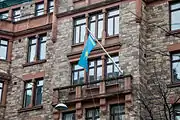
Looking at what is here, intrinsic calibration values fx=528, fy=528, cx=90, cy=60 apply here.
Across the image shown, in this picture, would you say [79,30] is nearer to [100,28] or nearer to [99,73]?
[100,28]

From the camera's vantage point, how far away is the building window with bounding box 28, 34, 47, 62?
36906 mm

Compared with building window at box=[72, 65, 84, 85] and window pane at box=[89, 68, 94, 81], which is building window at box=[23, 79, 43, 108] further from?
window pane at box=[89, 68, 94, 81]

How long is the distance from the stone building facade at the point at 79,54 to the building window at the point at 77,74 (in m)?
0.04

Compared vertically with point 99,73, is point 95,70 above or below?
above

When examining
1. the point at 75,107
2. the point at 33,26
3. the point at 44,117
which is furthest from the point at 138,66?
the point at 33,26

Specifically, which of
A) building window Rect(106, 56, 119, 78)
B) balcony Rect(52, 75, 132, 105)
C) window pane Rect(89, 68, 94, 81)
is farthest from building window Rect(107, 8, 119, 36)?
balcony Rect(52, 75, 132, 105)

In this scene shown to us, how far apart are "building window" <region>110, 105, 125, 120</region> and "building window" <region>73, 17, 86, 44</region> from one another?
18.1ft

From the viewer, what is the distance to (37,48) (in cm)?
3716

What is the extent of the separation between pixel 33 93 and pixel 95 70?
552 cm

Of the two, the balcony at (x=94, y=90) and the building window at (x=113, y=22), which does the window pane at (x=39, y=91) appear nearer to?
the balcony at (x=94, y=90)

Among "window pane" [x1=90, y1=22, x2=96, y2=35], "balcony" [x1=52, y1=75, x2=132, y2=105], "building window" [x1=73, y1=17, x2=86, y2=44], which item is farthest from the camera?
"building window" [x1=73, y1=17, x2=86, y2=44]

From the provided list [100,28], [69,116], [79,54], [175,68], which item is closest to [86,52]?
[79,54]

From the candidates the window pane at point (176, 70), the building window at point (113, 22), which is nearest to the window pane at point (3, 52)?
the building window at point (113, 22)

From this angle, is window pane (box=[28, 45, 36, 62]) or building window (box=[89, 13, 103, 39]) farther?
window pane (box=[28, 45, 36, 62])
